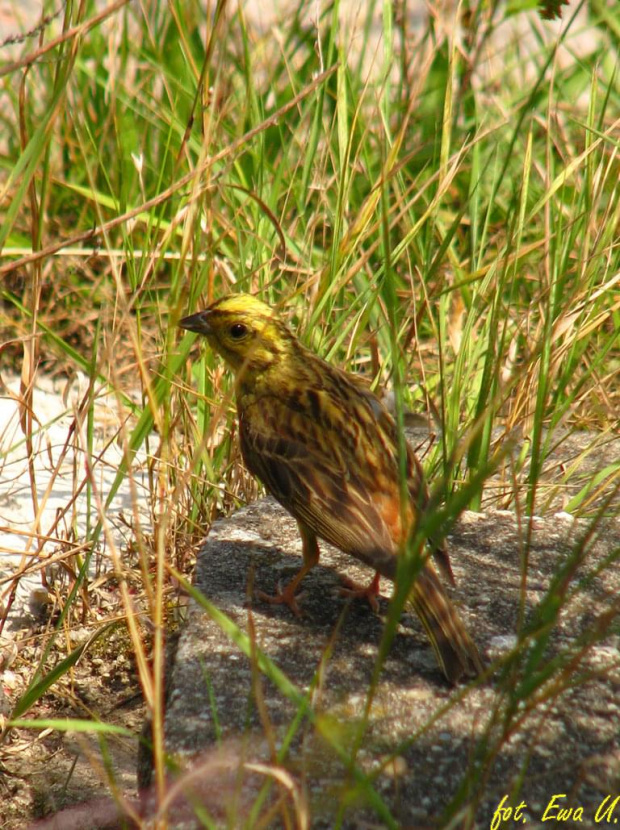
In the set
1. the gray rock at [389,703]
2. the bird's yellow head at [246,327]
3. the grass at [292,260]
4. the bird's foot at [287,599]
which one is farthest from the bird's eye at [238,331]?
the bird's foot at [287,599]

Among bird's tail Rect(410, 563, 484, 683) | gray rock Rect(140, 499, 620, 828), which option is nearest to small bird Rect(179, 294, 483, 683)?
bird's tail Rect(410, 563, 484, 683)

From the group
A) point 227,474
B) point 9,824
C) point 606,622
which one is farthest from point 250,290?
point 606,622

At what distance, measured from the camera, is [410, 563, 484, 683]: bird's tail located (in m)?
2.74

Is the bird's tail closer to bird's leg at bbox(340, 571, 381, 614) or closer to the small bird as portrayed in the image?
the small bird

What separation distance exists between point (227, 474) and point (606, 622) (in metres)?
2.22

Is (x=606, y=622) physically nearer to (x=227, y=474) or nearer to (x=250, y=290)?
(x=227, y=474)

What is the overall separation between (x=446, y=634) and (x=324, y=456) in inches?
29.7

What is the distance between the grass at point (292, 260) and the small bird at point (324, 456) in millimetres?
185

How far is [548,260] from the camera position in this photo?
12.5ft

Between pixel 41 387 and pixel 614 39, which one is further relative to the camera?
pixel 614 39

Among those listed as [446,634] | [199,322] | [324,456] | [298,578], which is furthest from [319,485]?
[199,322]

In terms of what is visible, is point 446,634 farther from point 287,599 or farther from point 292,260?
point 292,260

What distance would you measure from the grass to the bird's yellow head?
10 cm

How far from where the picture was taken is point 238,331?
3.68 meters
